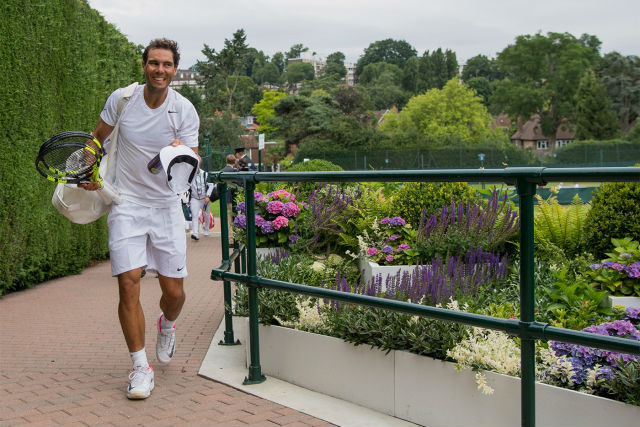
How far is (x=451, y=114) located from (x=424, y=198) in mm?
73376

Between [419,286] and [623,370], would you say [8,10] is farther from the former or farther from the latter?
[623,370]

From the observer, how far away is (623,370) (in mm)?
3186

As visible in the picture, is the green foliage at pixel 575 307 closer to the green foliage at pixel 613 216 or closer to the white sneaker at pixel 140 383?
the green foliage at pixel 613 216

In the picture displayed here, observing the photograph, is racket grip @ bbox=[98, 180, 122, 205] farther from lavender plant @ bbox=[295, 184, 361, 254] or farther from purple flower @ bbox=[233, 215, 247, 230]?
purple flower @ bbox=[233, 215, 247, 230]

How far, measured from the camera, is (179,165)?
13.9 ft

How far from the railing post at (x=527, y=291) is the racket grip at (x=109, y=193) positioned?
2601 mm

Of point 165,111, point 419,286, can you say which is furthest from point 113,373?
point 419,286

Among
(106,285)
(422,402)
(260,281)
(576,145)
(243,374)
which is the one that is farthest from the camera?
(576,145)

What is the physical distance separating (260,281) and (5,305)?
196 inches

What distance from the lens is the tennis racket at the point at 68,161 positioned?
425 centimetres

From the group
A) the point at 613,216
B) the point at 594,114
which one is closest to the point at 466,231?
the point at 613,216

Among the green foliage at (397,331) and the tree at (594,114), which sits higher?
the tree at (594,114)

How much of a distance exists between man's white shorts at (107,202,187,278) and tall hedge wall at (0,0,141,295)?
181 inches

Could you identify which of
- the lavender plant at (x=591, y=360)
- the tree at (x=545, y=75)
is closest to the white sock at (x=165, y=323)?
the lavender plant at (x=591, y=360)
